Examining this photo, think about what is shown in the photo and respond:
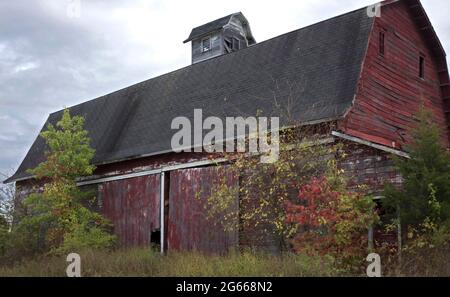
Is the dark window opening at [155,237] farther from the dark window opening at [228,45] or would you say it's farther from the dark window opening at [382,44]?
the dark window opening at [228,45]

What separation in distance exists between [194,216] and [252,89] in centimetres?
403

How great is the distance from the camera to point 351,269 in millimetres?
9508

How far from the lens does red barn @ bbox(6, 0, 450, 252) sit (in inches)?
509

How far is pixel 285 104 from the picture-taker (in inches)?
542

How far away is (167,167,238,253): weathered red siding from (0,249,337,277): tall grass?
2.33 m
